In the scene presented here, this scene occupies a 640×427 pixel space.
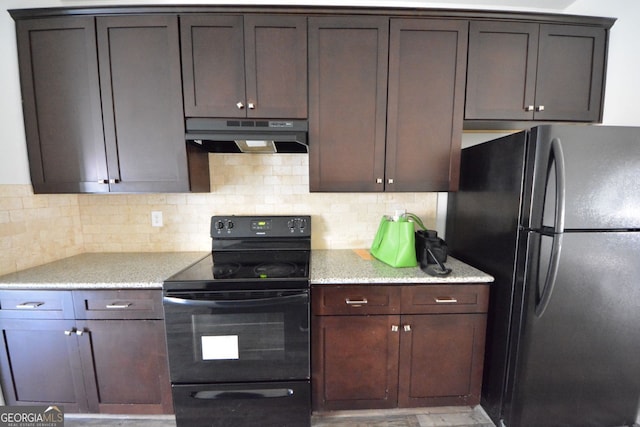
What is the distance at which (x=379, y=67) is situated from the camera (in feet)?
4.58

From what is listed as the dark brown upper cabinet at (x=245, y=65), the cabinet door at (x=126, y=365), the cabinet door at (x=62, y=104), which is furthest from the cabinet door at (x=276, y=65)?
the cabinet door at (x=126, y=365)

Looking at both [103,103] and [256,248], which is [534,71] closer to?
[256,248]

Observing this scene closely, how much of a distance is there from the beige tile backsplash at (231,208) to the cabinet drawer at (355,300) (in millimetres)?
609

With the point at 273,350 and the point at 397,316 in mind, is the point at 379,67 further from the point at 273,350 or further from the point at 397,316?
the point at 273,350

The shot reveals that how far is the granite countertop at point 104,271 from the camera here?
4.08ft

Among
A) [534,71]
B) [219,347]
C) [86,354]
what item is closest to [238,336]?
[219,347]

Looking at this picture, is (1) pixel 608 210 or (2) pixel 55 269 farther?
(2) pixel 55 269

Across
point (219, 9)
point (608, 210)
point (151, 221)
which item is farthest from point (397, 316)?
point (219, 9)

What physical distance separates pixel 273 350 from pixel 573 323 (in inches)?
59.0

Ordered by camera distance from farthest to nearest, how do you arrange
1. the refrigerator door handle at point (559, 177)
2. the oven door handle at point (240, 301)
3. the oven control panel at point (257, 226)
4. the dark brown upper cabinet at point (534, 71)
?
the oven control panel at point (257, 226), the dark brown upper cabinet at point (534, 71), the oven door handle at point (240, 301), the refrigerator door handle at point (559, 177)

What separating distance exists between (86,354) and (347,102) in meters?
2.03

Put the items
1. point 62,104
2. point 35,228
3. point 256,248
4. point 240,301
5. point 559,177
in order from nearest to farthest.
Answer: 1. point 559,177
2. point 240,301
3. point 62,104
4. point 35,228
5. point 256,248

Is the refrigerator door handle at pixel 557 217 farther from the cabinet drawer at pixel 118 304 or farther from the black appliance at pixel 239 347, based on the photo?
the cabinet drawer at pixel 118 304

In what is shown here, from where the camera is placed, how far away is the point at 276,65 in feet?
4.52
